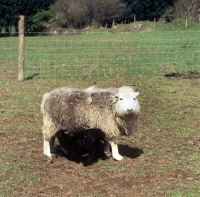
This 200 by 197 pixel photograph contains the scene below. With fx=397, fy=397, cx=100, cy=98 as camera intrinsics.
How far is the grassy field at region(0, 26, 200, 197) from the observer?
450 centimetres

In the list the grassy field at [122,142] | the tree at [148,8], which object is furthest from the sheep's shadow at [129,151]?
the tree at [148,8]

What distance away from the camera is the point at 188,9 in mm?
39875

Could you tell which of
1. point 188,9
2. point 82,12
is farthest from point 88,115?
point 82,12

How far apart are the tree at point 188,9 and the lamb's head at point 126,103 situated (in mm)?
35717

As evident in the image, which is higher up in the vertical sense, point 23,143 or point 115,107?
point 115,107

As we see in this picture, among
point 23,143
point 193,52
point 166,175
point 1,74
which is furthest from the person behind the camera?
point 193,52

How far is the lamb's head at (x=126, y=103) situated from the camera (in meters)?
4.91

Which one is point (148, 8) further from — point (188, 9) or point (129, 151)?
point (129, 151)

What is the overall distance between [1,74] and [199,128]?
736 centimetres

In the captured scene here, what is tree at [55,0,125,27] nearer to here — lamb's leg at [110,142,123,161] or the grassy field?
the grassy field

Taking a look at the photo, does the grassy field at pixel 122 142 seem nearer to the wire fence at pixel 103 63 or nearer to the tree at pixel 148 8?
the wire fence at pixel 103 63

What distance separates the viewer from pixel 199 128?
6762 mm

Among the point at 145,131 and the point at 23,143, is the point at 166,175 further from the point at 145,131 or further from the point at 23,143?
the point at 23,143

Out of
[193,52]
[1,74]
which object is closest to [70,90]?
[1,74]
